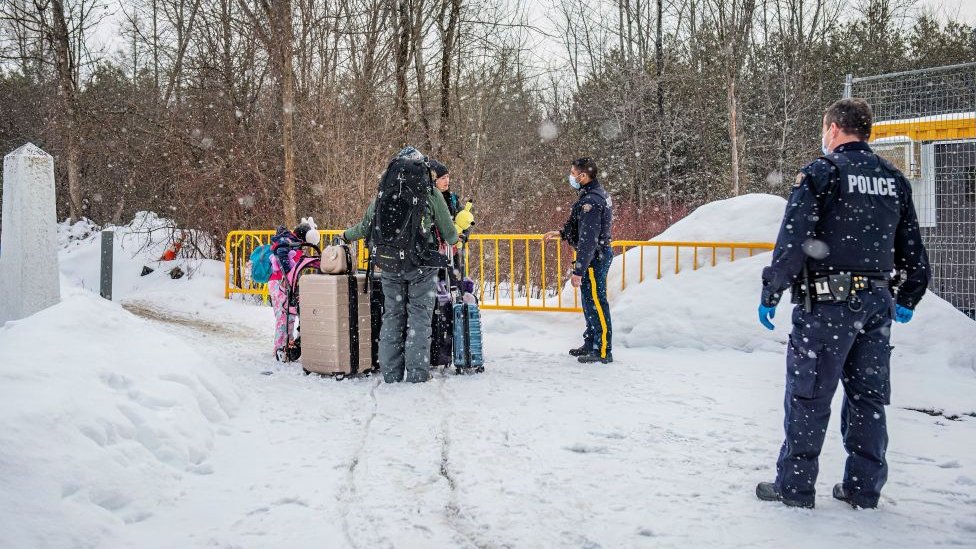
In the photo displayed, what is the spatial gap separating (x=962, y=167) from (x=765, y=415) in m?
6.24

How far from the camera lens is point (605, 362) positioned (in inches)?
293

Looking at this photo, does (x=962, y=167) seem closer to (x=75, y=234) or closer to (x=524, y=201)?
(x=524, y=201)

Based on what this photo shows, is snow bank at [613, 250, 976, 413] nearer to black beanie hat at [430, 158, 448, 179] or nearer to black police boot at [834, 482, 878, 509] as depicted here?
black police boot at [834, 482, 878, 509]

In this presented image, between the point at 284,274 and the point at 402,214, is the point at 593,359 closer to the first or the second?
the point at 402,214

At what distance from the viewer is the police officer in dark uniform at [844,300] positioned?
10.8 ft

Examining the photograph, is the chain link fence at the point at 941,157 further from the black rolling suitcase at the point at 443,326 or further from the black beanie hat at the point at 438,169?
the black rolling suitcase at the point at 443,326

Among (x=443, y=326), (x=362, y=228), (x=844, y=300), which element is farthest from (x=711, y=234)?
(x=844, y=300)

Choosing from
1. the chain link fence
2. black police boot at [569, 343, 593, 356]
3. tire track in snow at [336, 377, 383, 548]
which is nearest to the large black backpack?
tire track in snow at [336, 377, 383, 548]

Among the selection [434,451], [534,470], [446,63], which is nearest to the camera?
[534,470]

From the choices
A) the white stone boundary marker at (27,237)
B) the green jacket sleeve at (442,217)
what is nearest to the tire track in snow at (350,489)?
the green jacket sleeve at (442,217)

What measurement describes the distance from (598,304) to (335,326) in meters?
2.84

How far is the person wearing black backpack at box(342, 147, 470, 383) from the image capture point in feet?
20.7

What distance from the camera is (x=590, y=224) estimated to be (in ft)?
24.1

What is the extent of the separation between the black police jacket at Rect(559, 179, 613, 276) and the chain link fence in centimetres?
421
